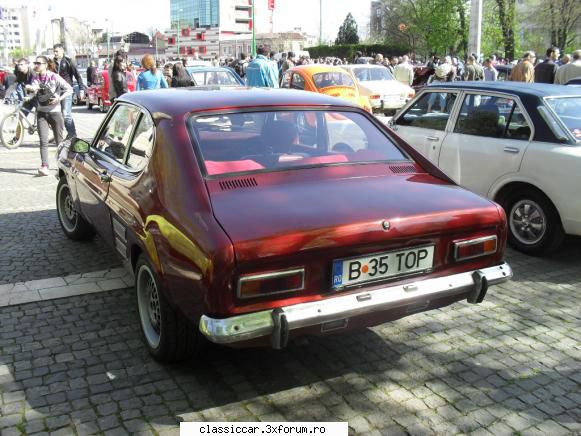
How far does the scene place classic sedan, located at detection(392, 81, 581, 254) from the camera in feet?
18.3

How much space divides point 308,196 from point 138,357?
1525 millimetres

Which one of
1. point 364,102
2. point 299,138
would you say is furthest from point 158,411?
point 364,102

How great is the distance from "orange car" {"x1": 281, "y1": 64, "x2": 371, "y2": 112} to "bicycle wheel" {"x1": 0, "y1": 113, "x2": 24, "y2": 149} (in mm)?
6814

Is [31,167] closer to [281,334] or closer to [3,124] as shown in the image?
[3,124]

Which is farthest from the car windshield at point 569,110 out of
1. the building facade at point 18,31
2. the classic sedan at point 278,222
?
the building facade at point 18,31

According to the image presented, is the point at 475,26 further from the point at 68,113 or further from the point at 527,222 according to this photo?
the point at 527,222

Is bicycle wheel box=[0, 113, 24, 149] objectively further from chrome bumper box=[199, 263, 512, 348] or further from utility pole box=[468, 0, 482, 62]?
utility pole box=[468, 0, 482, 62]

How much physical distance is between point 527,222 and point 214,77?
1208cm

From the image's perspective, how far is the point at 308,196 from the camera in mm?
3361

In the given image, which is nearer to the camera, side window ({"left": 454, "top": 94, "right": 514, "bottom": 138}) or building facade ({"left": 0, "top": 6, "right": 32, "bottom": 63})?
side window ({"left": 454, "top": 94, "right": 514, "bottom": 138})

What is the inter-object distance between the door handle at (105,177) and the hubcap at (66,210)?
71.1 inches

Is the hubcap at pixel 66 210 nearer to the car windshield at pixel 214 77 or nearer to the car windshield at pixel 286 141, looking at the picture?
the car windshield at pixel 286 141

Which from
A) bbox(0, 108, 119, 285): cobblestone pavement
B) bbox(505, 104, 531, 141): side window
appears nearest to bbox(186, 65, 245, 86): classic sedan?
bbox(0, 108, 119, 285): cobblestone pavement

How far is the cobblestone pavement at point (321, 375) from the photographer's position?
319cm
